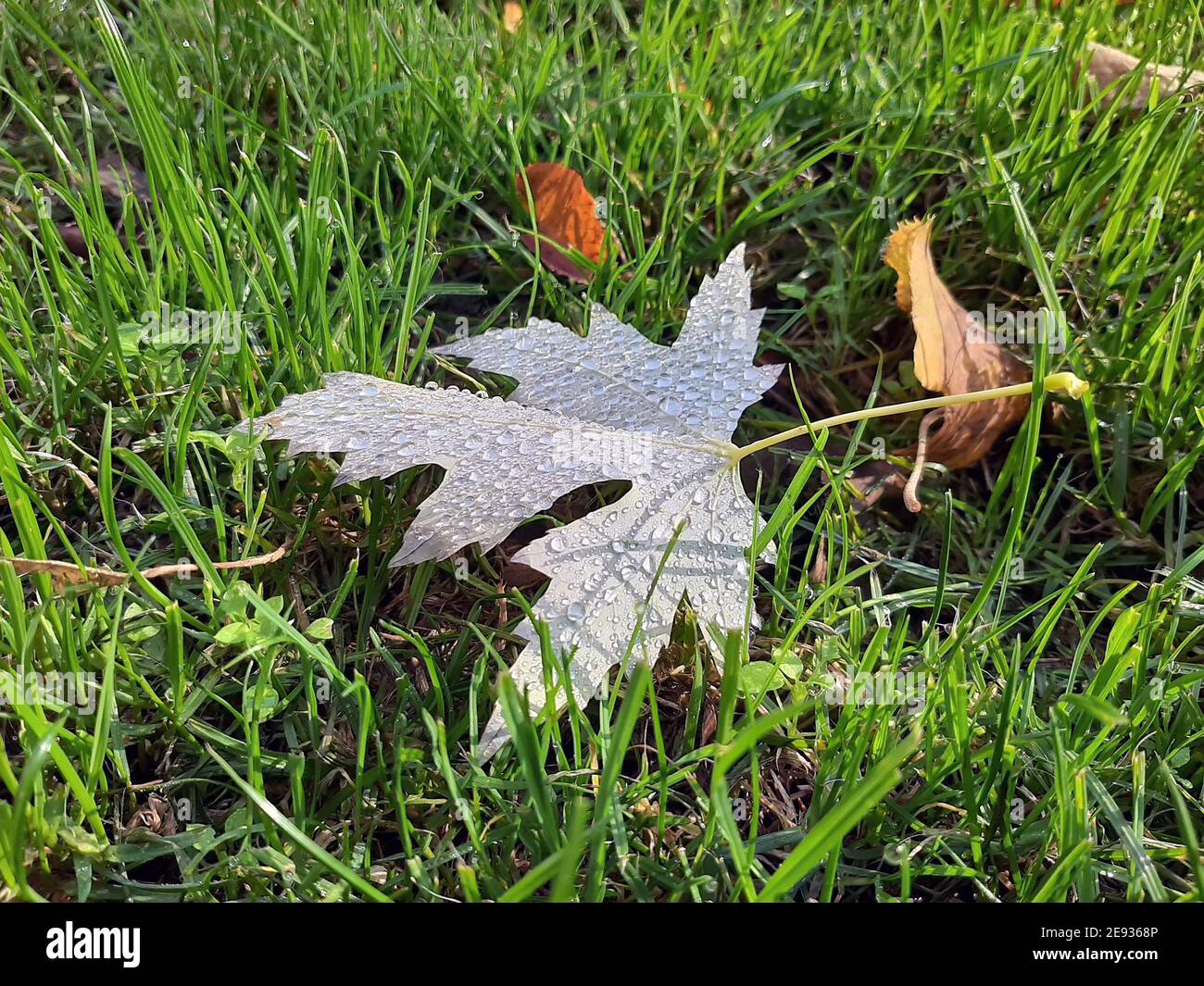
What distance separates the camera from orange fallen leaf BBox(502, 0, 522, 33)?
203 centimetres

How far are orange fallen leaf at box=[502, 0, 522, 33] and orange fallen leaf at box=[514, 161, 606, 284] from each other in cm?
54

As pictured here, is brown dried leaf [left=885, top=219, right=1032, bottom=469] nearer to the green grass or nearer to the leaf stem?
the green grass

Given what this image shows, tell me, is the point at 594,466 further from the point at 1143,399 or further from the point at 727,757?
the point at 1143,399

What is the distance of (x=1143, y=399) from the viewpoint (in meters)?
1.47

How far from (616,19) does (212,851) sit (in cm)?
186

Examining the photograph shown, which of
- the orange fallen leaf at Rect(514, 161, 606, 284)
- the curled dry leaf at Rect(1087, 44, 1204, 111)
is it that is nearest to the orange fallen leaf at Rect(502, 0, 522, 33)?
the orange fallen leaf at Rect(514, 161, 606, 284)

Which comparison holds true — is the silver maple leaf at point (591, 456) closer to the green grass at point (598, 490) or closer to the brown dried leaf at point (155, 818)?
the green grass at point (598, 490)

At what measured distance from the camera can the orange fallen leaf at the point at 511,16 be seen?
203cm

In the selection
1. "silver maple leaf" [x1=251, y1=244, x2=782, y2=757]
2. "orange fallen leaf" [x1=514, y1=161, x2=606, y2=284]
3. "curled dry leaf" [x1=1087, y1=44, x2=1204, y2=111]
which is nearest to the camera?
"silver maple leaf" [x1=251, y1=244, x2=782, y2=757]

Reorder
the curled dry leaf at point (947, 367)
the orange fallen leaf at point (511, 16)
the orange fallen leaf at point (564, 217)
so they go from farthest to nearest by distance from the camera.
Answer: the orange fallen leaf at point (511, 16) < the orange fallen leaf at point (564, 217) < the curled dry leaf at point (947, 367)

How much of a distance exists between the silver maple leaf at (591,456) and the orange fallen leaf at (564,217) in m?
0.38

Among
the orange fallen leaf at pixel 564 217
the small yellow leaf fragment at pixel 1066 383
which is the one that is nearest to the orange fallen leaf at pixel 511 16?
the orange fallen leaf at pixel 564 217
